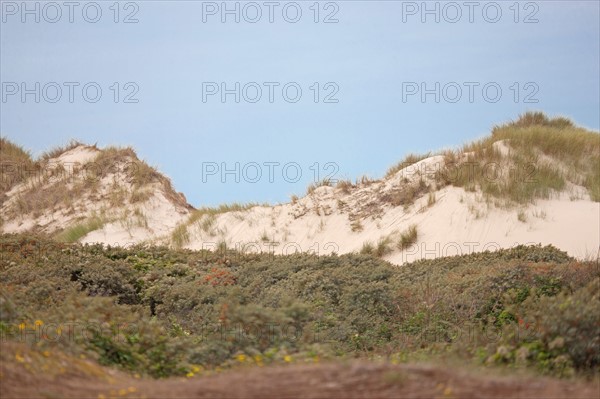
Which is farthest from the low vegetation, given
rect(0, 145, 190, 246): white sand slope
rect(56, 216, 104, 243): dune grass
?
rect(0, 145, 190, 246): white sand slope

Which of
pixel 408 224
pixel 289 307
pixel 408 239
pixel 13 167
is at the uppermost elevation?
pixel 13 167

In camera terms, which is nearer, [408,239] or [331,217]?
[408,239]

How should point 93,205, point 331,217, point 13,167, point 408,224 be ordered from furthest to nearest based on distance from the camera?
point 13,167 < point 93,205 < point 331,217 < point 408,224

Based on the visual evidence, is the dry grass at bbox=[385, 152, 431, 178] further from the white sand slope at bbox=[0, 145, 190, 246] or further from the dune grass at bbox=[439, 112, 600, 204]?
the white sand slope at bbox=[0, 145, 190, 246]

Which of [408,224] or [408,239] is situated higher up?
[408,224]

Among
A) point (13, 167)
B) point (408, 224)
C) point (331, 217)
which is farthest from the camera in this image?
point (13, 167)

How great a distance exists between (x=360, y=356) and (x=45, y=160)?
88.7 feet

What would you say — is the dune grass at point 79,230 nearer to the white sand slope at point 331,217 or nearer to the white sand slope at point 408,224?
the white sand slope at point 331,217

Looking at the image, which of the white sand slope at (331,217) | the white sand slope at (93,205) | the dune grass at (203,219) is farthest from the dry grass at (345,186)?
the white sand slope at (93,205)

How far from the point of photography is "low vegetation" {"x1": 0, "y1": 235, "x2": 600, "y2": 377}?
31.5 feet

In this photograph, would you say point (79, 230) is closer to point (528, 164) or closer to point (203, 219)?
point (203, 219)

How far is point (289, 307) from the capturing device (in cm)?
1067

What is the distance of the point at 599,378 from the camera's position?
9.08 m

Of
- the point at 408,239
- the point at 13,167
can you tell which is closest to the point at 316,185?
the point at 408,239
